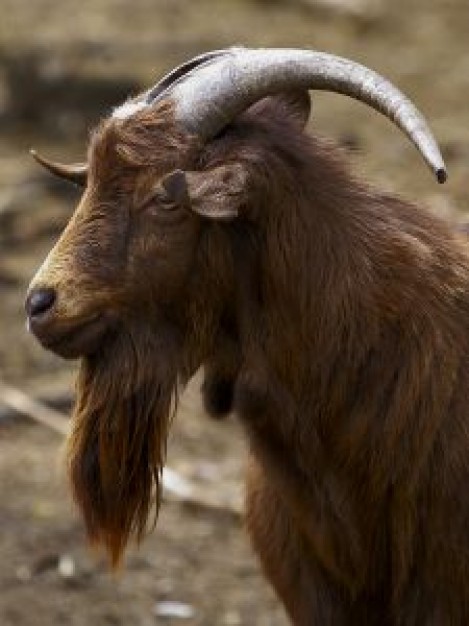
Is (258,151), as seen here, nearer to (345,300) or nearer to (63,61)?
(345,300)

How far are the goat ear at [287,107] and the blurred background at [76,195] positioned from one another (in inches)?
8.0

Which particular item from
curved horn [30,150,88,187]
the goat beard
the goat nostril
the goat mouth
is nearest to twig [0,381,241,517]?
the goat beard

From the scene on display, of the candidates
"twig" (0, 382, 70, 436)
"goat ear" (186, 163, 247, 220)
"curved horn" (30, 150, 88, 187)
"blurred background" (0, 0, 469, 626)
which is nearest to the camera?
"goat ear" (186, 163, 247, 220)

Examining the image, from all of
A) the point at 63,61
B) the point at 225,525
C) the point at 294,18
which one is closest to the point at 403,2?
the point at 294,18

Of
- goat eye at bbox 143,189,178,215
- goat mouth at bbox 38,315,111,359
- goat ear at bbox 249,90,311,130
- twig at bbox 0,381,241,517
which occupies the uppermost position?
goat ear at bbox 249,90,311,130

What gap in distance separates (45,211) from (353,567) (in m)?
5.64

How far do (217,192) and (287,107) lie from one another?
0.39 m

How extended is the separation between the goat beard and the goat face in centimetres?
10

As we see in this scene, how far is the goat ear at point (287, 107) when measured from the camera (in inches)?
198

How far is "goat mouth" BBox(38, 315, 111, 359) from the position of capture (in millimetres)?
4867

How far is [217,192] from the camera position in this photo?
479 cm

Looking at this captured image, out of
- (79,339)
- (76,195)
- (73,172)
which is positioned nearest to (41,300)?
(79,339)

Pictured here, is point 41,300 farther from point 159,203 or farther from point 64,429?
point 64,429

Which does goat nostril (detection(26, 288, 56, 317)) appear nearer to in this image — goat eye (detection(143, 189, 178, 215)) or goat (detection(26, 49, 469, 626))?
goat (detection(26, 49, 469, 626))
